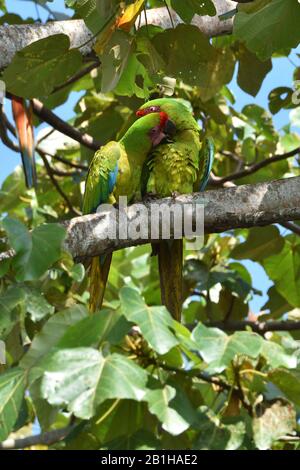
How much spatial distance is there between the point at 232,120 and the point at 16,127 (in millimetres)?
1043

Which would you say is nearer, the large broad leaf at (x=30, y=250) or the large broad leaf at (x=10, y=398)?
the large broad leaf at (x=10, y=398)

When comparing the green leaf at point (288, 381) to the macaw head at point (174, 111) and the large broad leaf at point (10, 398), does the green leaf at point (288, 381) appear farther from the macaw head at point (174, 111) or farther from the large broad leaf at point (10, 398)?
the macaw head at point (174, 111)

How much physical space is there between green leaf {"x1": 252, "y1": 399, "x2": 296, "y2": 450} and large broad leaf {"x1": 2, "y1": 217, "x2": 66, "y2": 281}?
620 mm

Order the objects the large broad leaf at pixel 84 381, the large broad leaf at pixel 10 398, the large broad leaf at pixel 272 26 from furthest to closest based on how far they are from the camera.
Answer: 1. the large broad leaf at pixel 272 26
2. the large broad leaf at pixel 10 398
3. the large broad leaf at pixel 84 381

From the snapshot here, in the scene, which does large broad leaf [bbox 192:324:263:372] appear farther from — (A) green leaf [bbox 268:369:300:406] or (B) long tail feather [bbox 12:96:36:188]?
(B) long tail feather [bbox 12:96:36:188]

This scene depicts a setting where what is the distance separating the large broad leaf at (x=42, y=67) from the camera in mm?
2494

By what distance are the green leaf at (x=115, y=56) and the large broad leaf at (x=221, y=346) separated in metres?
0.89

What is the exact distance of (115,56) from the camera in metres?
2.48

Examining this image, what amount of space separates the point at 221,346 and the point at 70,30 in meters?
1.48

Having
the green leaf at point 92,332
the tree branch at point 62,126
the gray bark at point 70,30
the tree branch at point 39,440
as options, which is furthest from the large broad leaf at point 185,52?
the tree branch at point 39,440

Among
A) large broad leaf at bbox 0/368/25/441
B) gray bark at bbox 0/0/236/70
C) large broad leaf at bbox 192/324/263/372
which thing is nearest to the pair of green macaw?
gray bark at bbox 0/0/236/70

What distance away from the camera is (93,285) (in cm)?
306

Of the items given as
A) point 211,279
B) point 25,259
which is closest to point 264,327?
point 211,279
